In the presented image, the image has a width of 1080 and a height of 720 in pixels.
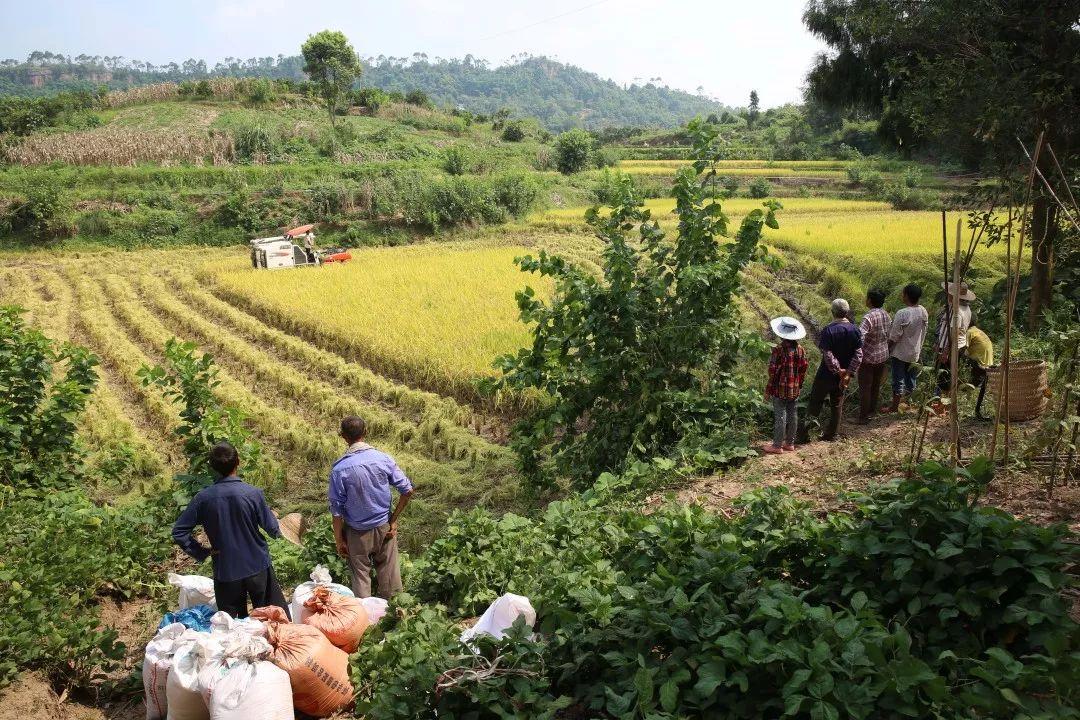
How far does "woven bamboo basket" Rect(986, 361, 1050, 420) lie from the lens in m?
5.95

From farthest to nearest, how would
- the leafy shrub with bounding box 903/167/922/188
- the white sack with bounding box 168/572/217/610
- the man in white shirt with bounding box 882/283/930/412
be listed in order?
the leafy shrub with bounding box 903/167/922/188
the man in white shirt with bounding box 882/283/930/412
the white sack with bounding box 168/572/217/610

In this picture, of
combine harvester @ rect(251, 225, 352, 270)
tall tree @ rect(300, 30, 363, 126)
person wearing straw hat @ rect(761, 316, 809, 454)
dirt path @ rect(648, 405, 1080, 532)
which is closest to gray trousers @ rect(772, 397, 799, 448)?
person wearing straw hat @ rect(761, 316, 809, 454)

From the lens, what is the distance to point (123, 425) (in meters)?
9.74

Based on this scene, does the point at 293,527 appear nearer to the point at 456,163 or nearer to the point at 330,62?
the point at 456,163

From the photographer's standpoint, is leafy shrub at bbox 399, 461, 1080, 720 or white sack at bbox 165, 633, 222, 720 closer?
leafy shrub at bbox 399, 461, 1080, 720

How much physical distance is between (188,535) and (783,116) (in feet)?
221

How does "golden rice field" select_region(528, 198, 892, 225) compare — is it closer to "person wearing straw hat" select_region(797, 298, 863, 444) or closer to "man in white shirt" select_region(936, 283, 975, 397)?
"man in white shirt" select_region(936, 283, 975, 397)

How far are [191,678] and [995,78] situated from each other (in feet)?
32.6

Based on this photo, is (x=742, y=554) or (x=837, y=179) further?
(x=837, y=179)

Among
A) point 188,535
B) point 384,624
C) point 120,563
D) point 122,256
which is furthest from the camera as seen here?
point 122,256


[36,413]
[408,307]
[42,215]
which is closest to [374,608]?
[36,413]

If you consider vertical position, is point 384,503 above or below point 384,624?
above

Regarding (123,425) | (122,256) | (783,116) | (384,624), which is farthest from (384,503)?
(783,116)

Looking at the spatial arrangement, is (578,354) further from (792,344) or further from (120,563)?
(120,563)
